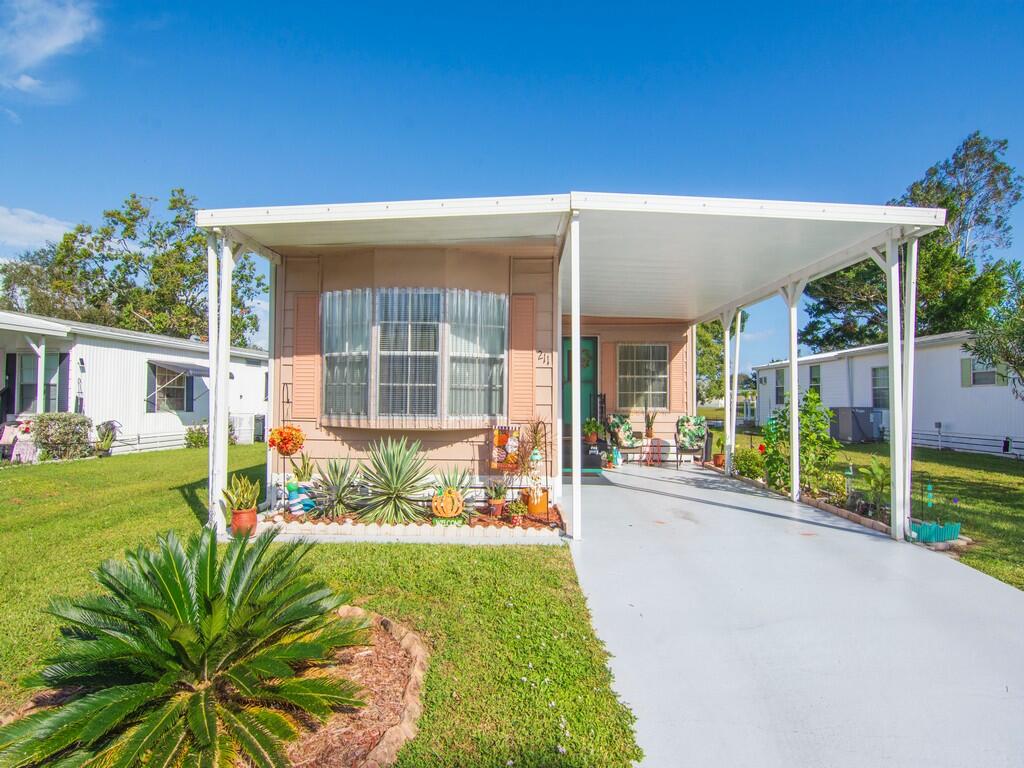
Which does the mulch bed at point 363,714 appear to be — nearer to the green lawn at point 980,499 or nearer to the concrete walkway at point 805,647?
the concrete walkway at point 805,647

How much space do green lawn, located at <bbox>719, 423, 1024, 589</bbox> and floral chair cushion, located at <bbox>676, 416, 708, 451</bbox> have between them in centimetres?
250

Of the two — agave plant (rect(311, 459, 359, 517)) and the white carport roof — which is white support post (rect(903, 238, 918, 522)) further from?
agave plant (rect(311, 459, 359, 517))

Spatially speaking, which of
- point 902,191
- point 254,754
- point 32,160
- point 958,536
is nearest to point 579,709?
point 254,754

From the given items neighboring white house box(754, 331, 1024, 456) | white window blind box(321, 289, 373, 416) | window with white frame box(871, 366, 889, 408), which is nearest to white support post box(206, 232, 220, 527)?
white window blind box(321, 289, 373, 416)

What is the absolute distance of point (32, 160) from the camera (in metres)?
13.4

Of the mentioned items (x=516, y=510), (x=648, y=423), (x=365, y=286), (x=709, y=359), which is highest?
(x=709, y=359)

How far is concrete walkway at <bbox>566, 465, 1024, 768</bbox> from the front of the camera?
2.21 meters

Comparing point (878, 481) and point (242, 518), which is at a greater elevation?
point (878, 481)

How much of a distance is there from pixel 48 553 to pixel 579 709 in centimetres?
493

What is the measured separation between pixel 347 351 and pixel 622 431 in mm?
5708

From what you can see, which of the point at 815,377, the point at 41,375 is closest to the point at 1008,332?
the point at 815,377

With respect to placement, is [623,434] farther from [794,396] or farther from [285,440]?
[285,440]

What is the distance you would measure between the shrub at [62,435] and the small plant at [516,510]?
10656 mm

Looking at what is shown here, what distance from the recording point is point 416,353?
5812 millimetres
